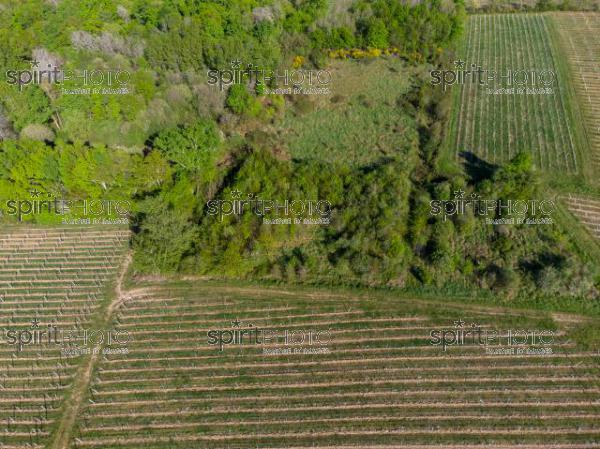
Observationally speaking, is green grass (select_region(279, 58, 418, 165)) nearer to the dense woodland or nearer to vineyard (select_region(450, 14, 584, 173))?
the dense woodland

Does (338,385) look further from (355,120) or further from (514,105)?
(514,105)

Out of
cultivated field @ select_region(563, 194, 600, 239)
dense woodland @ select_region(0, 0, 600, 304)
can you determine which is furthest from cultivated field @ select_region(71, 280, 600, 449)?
cultivated field @ select_region(563, 194, 600, 239)

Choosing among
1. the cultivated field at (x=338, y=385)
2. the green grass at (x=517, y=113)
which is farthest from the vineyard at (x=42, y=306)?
the green grass at (x=517, y=113)

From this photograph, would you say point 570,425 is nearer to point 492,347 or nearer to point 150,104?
point 492,347

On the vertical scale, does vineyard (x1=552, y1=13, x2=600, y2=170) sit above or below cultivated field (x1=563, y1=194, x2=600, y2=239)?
above

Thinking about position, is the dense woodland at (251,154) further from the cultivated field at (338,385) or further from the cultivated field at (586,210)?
the cultivated field at (586,210)

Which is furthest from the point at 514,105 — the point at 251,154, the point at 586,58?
the point at 251,154
